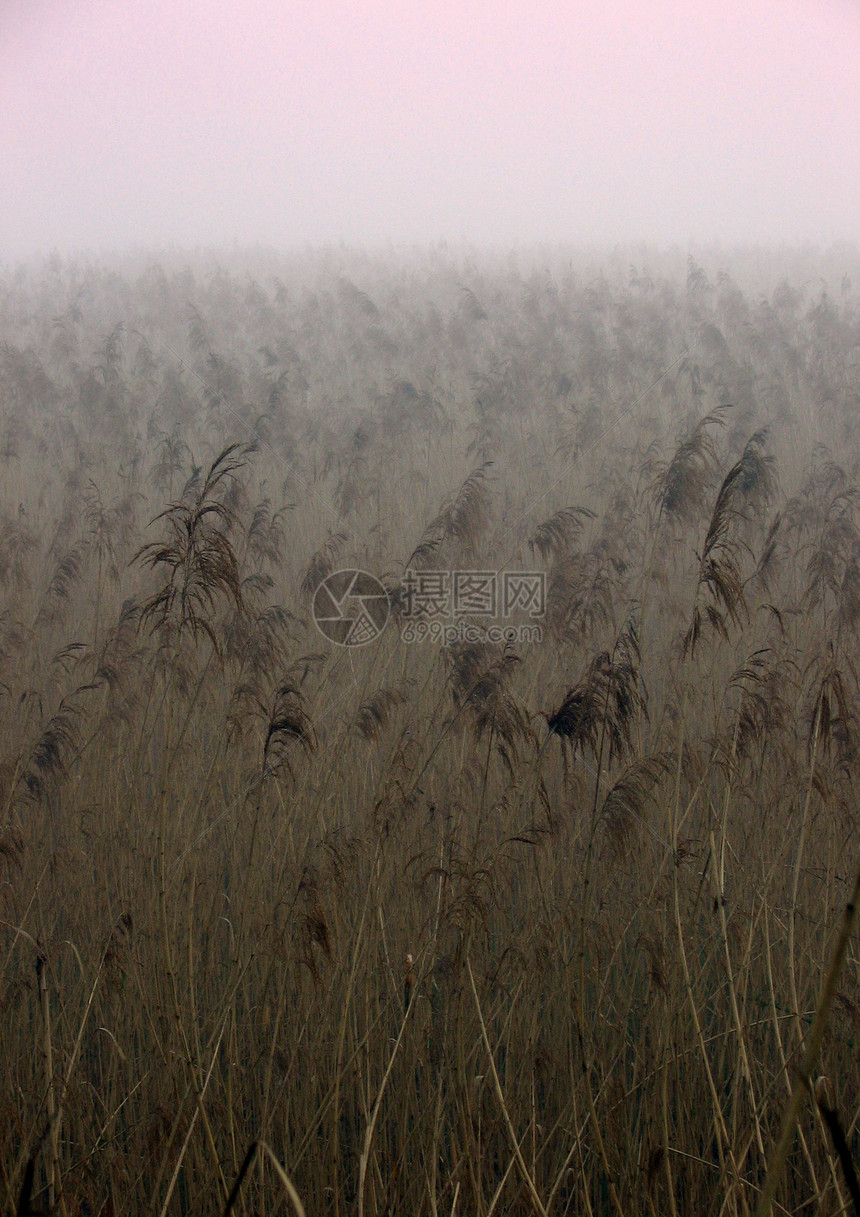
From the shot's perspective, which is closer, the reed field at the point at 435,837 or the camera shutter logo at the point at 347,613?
the reed field at the point at 435,837

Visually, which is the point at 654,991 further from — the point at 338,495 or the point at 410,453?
the point at 410,453

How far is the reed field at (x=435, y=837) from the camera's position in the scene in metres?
1.53

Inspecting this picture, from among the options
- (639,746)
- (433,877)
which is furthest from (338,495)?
(433,877)

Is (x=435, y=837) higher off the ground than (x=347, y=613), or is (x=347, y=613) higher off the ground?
(x=347, y=613)

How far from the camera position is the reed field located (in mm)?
1528

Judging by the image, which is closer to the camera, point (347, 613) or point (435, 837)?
point (435, 837)

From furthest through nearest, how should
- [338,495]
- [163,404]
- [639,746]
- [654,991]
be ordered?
[163,404]
[338,495]
[639,746]
[654,991]

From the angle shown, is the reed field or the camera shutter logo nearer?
the reed field

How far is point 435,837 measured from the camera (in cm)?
240

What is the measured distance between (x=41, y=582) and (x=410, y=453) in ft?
9.72

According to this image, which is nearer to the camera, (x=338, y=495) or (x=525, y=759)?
(x=525, y=759)

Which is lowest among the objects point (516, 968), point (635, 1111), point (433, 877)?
point (635, 1111)

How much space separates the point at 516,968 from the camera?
2.00m

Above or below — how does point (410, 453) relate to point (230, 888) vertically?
above
